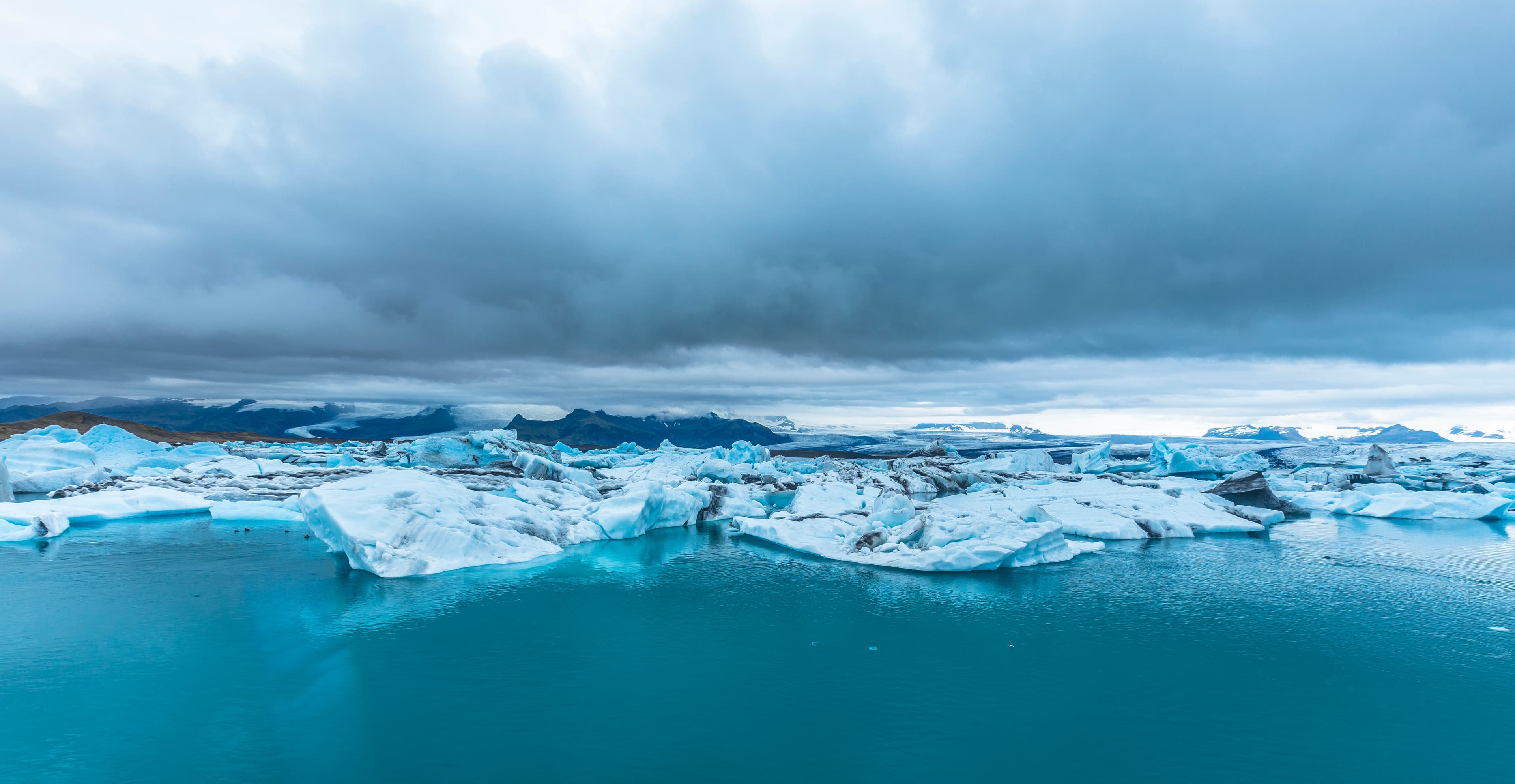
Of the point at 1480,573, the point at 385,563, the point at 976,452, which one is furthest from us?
the point at 976,452

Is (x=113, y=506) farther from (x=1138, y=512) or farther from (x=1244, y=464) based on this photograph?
(x=1244, y=464)

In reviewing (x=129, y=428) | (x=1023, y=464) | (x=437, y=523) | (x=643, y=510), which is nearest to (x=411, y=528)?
(x=437, y=523)

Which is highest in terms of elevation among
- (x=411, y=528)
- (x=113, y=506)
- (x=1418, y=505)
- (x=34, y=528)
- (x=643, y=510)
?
(x=411, y=528)

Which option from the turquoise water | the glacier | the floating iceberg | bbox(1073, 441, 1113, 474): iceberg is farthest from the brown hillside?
the floating iceberg

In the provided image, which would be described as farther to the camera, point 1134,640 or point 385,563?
point 385,563

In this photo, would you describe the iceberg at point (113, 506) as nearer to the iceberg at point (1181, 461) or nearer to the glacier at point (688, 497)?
the glacier at point (688, 497)

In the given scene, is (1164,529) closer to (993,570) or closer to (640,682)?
(993,570)

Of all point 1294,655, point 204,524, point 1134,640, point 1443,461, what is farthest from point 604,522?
point 1443,461
